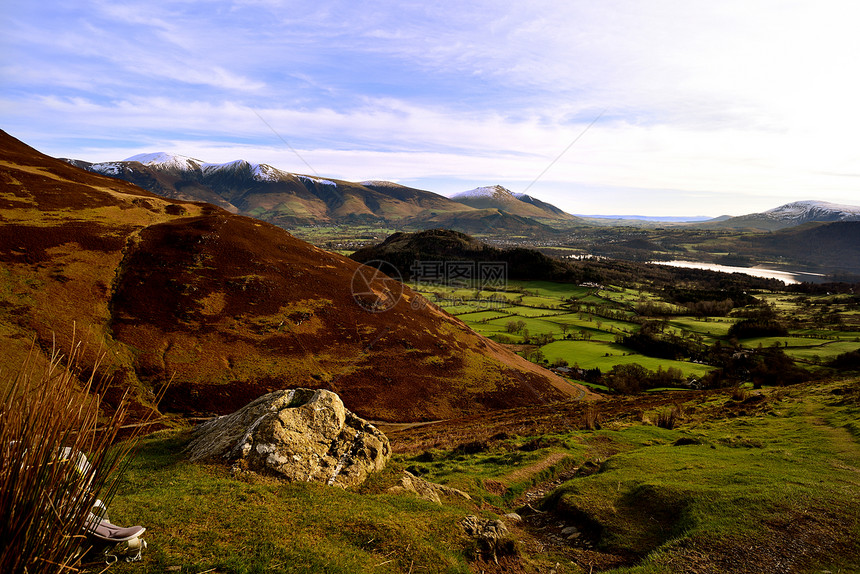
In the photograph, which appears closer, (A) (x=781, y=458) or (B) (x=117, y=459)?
(B) (x=117, y=459)

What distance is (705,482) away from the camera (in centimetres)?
1883

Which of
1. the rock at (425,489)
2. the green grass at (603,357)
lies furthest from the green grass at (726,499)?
the green grass at (603,357)

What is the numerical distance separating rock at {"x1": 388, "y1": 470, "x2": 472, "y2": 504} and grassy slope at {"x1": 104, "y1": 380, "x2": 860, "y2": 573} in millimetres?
609

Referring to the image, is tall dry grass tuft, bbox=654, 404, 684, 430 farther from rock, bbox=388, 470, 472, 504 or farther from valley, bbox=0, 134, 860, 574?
rock, bbox=388, 470, 472, 504

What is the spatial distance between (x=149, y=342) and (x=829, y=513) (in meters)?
53.7

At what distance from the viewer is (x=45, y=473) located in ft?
15.0

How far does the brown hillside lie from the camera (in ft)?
132

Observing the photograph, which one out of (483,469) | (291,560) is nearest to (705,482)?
(483,469)

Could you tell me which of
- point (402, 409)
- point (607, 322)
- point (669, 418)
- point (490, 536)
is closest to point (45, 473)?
point (490, 536)

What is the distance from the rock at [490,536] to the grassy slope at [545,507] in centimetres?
44

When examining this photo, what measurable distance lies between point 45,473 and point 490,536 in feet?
44.4

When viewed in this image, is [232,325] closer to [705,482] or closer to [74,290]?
[74,290]

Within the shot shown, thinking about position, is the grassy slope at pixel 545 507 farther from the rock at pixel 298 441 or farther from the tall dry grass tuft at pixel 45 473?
the tall dry grass tuft at pixel 45 473

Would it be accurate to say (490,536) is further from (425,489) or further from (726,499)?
(726,499)
